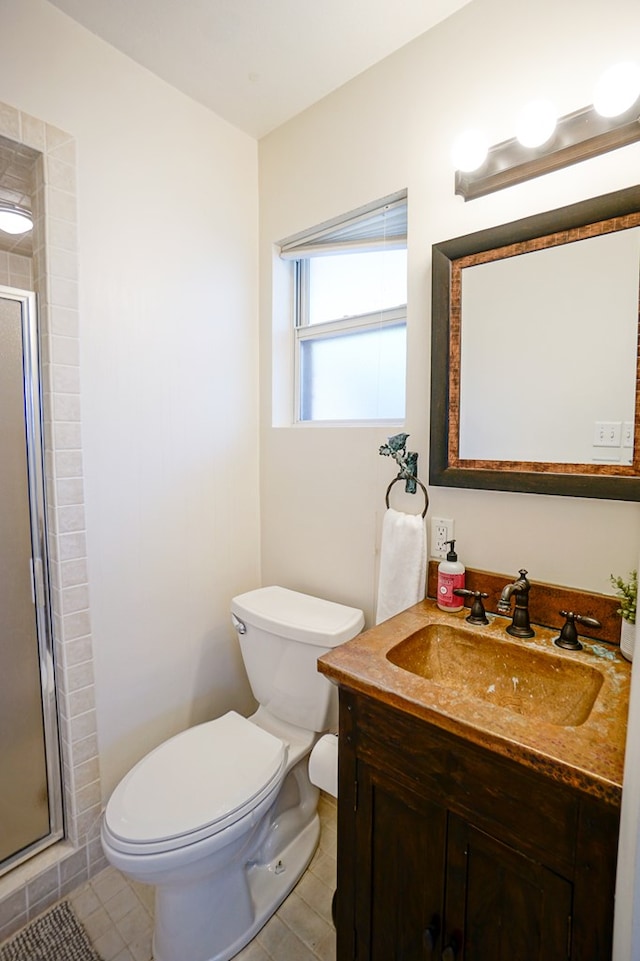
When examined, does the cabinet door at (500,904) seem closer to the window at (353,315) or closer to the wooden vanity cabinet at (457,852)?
the wooden vanity cabinet at (457,852)

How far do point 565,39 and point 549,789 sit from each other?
168cm

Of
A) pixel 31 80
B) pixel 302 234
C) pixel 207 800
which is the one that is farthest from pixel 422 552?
pixel 31 80

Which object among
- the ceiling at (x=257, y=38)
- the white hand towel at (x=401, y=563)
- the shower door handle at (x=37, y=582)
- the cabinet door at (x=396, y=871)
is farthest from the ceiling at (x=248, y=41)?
the cabinet door at (x=396, y=871)

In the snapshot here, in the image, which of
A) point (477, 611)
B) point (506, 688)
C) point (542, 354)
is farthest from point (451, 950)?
point (542, 354)

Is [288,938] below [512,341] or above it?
below

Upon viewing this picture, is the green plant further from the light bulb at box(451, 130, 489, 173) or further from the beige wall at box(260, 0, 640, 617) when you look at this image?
the light bulb at box(451, 130, 489, 173)

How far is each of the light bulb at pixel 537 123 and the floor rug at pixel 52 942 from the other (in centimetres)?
248

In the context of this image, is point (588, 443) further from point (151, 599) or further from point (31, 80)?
point (31, 80)

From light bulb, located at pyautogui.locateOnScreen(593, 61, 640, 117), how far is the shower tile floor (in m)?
2.29

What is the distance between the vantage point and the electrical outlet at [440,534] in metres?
1.34

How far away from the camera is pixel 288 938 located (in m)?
1.24

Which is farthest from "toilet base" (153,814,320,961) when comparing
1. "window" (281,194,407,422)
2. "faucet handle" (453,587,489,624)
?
"window" (281,194,407,422)

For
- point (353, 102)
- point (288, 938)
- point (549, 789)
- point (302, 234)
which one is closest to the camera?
point (549, 789)

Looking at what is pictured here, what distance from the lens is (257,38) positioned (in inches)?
53.3
